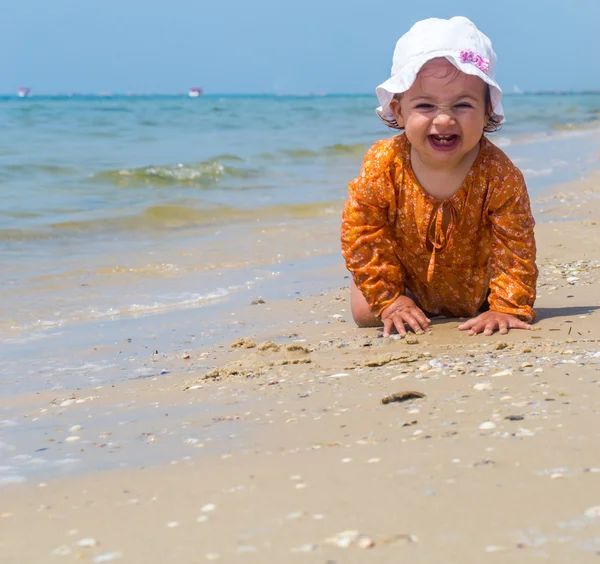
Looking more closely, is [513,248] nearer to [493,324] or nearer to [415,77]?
[493,324]

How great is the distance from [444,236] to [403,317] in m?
0.37

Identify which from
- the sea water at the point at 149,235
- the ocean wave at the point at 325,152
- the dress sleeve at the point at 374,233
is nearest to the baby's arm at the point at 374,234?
the dress sleeve at the point at 374,233

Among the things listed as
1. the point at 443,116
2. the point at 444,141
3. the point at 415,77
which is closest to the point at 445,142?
the point at 444,141

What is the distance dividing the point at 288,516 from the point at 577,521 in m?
0.55

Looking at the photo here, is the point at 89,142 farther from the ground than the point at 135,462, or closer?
farther from the ground

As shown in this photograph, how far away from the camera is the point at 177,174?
41.0 feet

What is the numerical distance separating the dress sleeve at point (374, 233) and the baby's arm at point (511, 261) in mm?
393

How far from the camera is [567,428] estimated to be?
216cm

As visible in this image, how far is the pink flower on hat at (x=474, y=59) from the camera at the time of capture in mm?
3279

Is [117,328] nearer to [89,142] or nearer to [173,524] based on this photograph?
[173,524]

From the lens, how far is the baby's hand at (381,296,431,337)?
3672mm

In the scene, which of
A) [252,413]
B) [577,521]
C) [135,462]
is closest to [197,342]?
[252,413]

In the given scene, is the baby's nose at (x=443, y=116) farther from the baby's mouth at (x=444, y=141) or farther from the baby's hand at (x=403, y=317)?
the baby's hand at (x=403, y=317)

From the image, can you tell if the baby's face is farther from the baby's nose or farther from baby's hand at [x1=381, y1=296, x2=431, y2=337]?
baby's hand at [x1=381, y1=296, x2=431, y2=337]
